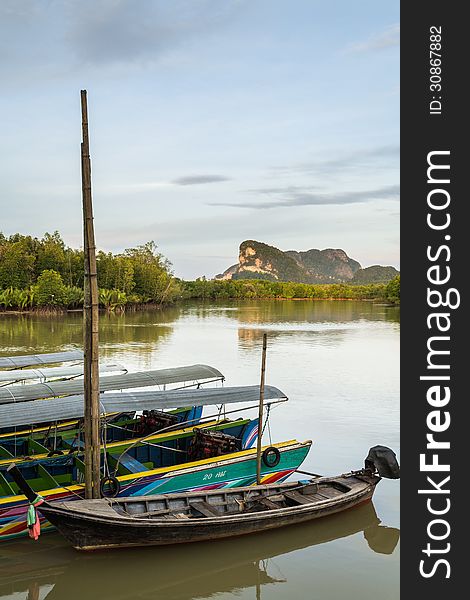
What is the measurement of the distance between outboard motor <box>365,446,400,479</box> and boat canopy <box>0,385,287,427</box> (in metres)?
1.61

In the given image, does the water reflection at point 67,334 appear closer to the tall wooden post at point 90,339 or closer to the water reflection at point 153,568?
the tall wooden post at point 90,339

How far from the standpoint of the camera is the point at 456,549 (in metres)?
5.75

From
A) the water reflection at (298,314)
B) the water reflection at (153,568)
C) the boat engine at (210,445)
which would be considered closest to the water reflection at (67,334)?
the water reflection at (298,314)

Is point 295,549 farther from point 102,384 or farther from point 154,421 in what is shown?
point 154,421

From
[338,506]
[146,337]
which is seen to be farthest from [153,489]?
[146,337]

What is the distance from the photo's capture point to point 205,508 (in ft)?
23.9

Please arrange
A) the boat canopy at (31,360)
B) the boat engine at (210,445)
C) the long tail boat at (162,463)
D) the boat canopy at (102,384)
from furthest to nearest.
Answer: the boat canopy at (31,360), the boat engine at (210,445), the boat canopy at (102,384), the long tail boat at (162,463)

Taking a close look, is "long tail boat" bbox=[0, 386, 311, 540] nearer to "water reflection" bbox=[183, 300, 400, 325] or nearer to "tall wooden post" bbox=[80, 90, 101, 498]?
"tall wooden post" bbox=[80, 90, 101, 498]

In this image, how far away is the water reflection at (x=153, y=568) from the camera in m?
6.32

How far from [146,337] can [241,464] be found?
22827mm

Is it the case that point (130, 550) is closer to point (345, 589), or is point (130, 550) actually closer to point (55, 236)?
point (345, 589)

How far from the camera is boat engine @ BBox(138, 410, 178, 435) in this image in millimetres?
10211

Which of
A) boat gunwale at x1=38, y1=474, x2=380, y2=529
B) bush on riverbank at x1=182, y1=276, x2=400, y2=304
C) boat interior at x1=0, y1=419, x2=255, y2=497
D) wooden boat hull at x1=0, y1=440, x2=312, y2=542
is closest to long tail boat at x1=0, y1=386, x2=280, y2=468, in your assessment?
boat interior at x1=0, y1=419, x2=255, y2=497

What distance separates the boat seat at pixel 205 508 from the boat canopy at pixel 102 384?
1988 mm
